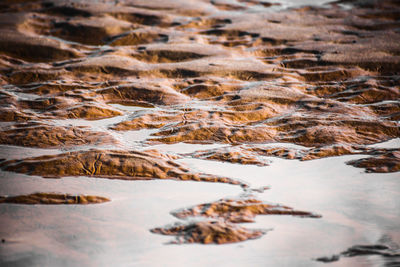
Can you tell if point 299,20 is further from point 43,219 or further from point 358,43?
point 43,219

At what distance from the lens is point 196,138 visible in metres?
3.07

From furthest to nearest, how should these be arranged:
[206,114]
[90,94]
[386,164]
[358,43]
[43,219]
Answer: [358,43], [90,94], [206,114], [386,164], [43,219]

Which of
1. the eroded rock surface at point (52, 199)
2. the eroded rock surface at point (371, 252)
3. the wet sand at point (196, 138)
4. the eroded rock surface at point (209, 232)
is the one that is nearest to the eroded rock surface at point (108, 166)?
the wet sand at point (196, 138)

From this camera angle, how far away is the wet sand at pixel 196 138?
5.76 ft

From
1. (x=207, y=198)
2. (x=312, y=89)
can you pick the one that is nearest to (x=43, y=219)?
(x=207, y=198)

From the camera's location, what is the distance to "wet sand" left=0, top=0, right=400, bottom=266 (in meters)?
1.76

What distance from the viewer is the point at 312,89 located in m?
4.20

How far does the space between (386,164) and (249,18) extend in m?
4.38

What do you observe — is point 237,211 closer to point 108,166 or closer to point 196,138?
point 108,166

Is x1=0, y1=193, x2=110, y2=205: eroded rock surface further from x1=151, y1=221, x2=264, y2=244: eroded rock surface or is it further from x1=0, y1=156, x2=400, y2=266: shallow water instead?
x1=151, y1=221, x2=264, y2=244: eroded rock surface

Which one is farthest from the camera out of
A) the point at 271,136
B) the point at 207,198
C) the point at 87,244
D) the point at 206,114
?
the point at 206,114

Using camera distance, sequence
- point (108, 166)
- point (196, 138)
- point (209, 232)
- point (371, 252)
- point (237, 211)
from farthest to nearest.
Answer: point (196, 138) < point (108, 166) < point (237, 211) < point (209, 232) < point (371, 252)

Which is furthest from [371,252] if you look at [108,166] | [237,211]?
[108,166]

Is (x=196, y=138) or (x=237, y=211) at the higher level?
(x=196, y=138)
